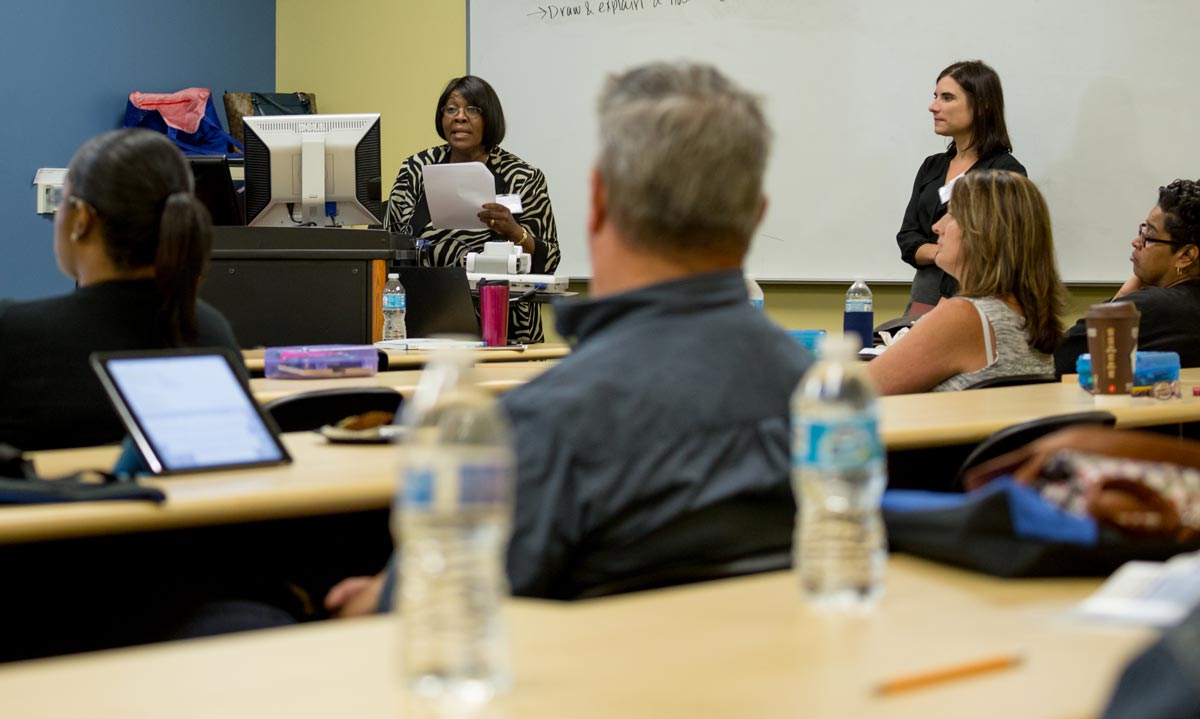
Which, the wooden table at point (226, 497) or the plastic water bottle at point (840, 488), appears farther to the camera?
the wooden table at point (226, 497)

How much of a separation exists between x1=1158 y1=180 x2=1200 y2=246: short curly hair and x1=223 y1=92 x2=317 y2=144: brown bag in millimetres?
4671

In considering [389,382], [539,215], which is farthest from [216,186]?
[389,382]

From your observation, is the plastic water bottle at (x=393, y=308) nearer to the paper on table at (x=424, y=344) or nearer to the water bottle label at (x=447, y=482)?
the paper on table at (x=424, y=344)

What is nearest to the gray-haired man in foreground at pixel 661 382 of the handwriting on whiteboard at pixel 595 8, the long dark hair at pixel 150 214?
the long dark hair at pixel 150 214

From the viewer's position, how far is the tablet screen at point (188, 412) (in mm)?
1741

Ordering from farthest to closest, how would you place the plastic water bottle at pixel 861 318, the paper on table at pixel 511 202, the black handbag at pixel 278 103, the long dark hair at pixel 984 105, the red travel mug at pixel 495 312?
the black handbag at pixel 278 103
the long dark hair at pixel 984 105
the paper on table at pixel 511 202
the plastic water bottle at pixel 861 318
the red travel mug at pixel 495 312

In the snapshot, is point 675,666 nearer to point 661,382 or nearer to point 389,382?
point 661,382

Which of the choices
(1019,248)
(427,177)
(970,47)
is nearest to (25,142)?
(427,177)

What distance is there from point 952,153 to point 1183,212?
1.66 metres

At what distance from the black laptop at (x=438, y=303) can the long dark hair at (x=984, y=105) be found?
7.10ft

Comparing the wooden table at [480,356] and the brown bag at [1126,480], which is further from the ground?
the brown bag at [1126,480]

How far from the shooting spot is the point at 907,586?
1.15 m

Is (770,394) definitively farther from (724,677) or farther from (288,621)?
(288,621)

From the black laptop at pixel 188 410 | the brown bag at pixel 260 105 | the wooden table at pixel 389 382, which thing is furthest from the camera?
the brown bag at pixel 260 105
